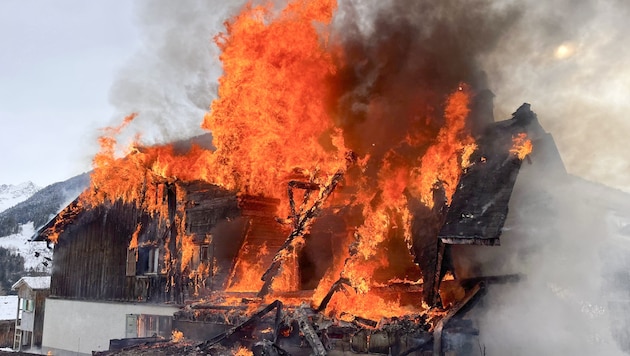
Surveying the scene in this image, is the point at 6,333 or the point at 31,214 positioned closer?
the point at 6,333

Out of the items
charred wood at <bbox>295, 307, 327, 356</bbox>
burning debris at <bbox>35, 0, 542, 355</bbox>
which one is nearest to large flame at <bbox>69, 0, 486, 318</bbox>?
burning debris at <bbox>35, 0, 542, 355</bbox>

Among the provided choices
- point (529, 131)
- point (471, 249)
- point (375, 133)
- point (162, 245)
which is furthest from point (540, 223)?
point (162, 245)

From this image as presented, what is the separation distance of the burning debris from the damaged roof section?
4 centimetres

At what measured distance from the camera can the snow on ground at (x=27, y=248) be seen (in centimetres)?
6994

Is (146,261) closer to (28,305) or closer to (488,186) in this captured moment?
(28,305)

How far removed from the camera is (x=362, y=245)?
46.4 feet

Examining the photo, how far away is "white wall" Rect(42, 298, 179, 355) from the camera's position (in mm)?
19938

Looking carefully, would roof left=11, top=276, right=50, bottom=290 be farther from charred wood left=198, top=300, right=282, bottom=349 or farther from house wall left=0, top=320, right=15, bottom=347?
charred wood left=198, top=300, right=282, bottom=349

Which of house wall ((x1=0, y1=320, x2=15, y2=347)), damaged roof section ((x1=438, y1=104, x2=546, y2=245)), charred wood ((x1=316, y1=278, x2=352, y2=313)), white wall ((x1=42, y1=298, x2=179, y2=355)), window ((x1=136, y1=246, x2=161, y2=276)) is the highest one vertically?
damaged roof section ((x1=438, y1=104, x2=546, y2=245))

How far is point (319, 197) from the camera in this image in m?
15.1

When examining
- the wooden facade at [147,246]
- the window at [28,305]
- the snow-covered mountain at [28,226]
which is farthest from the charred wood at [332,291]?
the snow-covered mountain at [28,226]

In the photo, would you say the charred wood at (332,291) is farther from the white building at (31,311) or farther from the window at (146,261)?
the white building at (31,311)

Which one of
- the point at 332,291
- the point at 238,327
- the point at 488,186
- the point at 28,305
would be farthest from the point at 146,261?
the point at 488,186

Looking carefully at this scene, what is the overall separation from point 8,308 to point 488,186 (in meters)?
53.0
